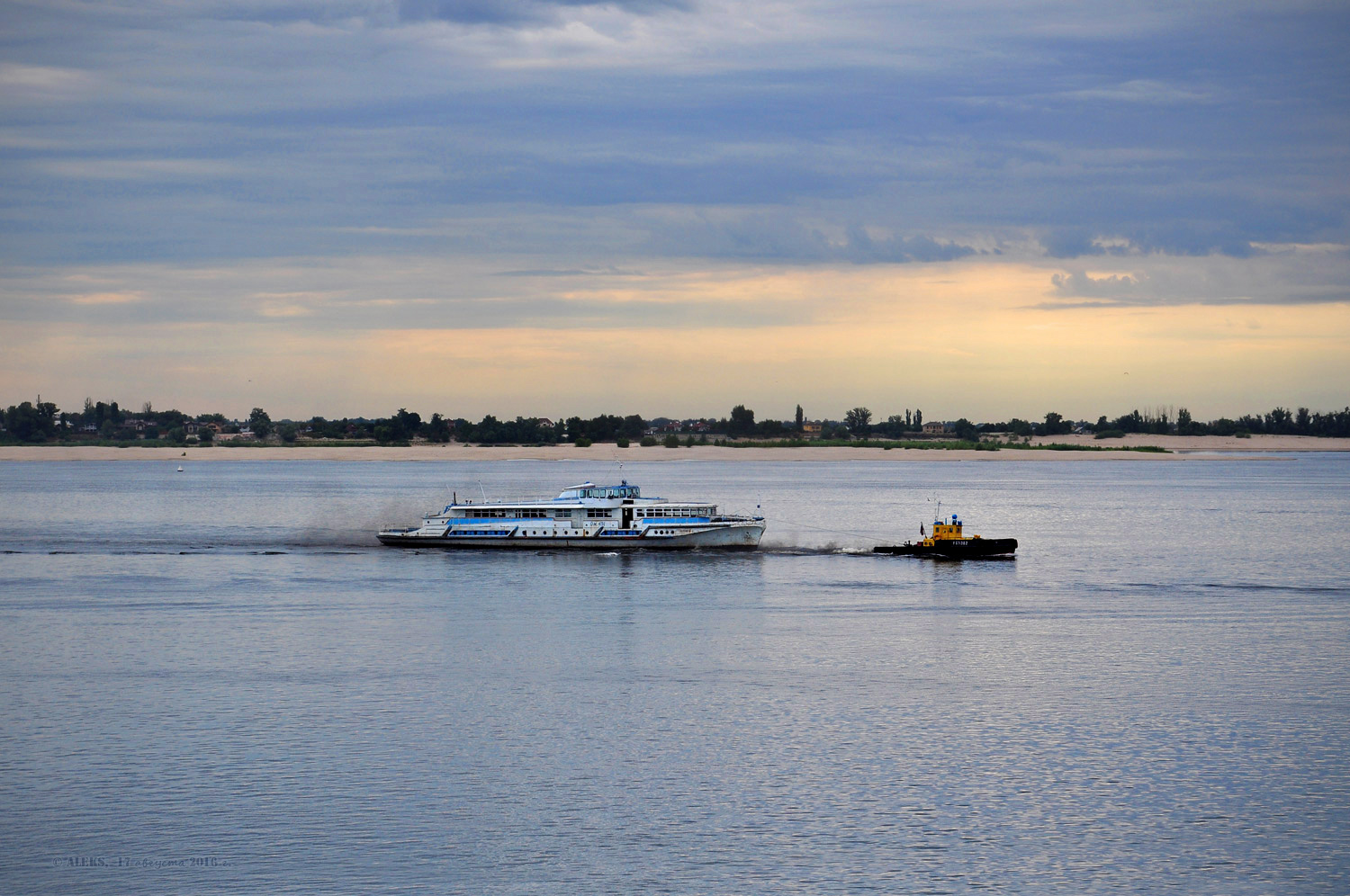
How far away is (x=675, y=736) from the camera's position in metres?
38.7

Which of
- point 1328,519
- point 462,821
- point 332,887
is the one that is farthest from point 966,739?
point 1328,519

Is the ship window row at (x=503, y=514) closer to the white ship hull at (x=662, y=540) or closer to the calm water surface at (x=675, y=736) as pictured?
the white ship hull at (x=662, y=540)

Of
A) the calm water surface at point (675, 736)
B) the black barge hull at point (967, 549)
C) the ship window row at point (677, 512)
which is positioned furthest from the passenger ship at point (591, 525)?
the calm water surface at point (675, 736)

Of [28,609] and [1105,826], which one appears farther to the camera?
[28,609]

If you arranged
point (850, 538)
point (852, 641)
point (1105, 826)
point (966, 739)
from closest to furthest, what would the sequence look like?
point (1105, 826) → point (966, 739) → point (852, 641) → point (850, 538)

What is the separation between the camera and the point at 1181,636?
190 ft

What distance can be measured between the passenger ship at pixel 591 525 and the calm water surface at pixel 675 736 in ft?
62.9

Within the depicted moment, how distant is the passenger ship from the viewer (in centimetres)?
10044

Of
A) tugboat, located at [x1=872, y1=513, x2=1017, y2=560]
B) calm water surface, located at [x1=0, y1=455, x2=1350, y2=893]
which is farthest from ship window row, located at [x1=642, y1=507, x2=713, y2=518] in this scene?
calm water surface, located at [x1=0, y1=455, x2=1350, y2=893]

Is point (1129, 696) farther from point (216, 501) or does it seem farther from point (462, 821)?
point (216, 501)

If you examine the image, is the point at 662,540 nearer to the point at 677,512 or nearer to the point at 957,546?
the point at 677,512

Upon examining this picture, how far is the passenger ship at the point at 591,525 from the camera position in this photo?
100438mm

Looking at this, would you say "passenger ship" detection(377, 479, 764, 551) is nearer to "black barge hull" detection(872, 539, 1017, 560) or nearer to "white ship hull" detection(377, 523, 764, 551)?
"white ship hull" detection(377, 523, 764, 551)

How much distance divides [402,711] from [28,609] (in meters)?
35.5
